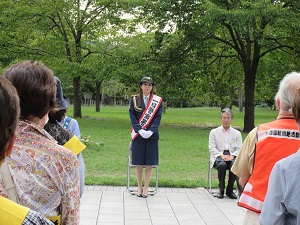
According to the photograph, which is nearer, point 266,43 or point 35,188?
point 35,188

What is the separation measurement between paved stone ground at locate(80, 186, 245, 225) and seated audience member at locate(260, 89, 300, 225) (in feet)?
13.9

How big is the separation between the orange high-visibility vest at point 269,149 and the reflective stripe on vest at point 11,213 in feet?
7.56

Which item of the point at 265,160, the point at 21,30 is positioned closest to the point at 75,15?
the point at 21,30

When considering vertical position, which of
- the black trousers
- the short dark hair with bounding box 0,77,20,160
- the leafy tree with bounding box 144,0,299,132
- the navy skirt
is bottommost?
the black trousers

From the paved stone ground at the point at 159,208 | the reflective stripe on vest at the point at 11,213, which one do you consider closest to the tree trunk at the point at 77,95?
the paved stone ground at the point at 159,208

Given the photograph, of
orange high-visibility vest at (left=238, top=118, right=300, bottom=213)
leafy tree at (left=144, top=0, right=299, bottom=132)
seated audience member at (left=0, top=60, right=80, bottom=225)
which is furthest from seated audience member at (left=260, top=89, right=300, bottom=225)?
leafy tree at (left=144, top=0, right=299, bottom=132)

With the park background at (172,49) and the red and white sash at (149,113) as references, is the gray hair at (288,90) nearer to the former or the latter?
the red and white sash at (149,113)

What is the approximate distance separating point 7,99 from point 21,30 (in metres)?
25.5

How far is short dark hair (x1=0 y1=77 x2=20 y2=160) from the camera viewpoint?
1.41m

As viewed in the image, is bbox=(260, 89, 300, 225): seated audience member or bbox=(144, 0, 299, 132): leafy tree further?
bbox=(144, 0, 299, 132): leafy tree

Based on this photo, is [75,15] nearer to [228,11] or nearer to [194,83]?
[194,83]

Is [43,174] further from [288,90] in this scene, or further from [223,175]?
[223,175]

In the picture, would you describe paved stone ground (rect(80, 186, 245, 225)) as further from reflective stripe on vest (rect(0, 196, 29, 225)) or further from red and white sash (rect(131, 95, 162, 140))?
reflective stripe on vest (rect(0, 196, 29, 225))

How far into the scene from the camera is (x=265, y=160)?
3.40 metres
